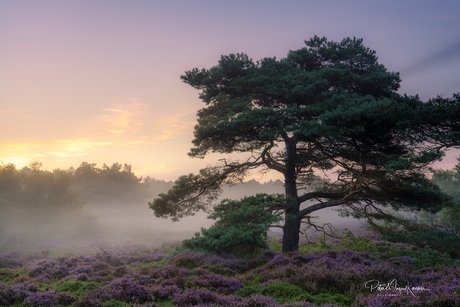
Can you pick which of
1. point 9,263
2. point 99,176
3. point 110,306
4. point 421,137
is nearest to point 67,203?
point 99,176

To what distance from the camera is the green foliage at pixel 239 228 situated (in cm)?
1290

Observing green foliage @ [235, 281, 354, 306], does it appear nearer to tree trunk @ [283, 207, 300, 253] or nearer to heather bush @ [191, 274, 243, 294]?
heather bush @ [191, 274, 243, 294]

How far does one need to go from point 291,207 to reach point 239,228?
17.9 feet

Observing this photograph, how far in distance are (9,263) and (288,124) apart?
65.2ft

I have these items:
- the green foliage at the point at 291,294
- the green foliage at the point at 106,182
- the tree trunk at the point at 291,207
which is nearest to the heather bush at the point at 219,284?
the green foliage at the point at 291,294

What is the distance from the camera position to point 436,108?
11031 millimetres

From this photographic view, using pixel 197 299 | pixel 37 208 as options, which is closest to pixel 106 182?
pixel 37 208

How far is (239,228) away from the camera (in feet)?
43.9

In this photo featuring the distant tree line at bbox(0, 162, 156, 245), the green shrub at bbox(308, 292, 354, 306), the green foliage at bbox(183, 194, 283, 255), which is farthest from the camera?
the distant tree line at bbox(0, 162, 156, 245)

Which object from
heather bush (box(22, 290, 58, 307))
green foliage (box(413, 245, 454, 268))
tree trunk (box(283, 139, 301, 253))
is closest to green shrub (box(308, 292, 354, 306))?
green foliage (box(413, 245, 454, 268))

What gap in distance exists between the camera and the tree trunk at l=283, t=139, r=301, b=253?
17.6 m

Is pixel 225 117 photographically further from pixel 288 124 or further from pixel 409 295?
pixel 409 295

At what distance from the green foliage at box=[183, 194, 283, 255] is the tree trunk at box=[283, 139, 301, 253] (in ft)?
7.68

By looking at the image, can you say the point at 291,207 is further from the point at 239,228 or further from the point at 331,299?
the point at 331,299
